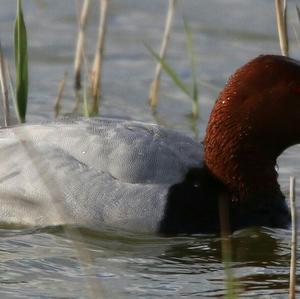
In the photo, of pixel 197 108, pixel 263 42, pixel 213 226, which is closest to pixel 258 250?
pixel 213 226

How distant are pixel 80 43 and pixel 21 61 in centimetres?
191

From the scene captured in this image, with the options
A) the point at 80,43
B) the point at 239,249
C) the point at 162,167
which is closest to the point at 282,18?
the point at 162,167

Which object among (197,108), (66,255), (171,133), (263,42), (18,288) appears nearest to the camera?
(18,288)

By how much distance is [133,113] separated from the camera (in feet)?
32.6

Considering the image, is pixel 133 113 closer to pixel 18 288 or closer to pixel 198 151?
pixel 198 151

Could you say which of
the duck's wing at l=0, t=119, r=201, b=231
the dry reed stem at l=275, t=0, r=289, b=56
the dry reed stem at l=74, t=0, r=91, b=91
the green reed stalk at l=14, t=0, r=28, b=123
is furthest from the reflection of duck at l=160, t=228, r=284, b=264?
the dry reed stem at l=74, t=0, r=91, b=91

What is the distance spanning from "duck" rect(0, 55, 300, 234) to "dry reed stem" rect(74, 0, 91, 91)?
185 cm

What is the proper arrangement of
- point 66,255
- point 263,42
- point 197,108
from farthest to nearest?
point 263,42 < point 197,108 < point 66,255

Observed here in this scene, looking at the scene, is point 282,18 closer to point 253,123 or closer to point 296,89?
point 296,89

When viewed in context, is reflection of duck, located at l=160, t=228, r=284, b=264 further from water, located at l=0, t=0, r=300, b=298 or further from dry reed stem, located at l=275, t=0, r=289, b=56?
dry reed stem, located at l=275, t=0, r=289, b=56

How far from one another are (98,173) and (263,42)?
4452 millimetres

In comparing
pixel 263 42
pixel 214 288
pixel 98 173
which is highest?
pixel 263 42

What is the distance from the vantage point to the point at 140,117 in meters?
9.84

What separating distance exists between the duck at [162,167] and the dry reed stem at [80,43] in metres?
1.85
